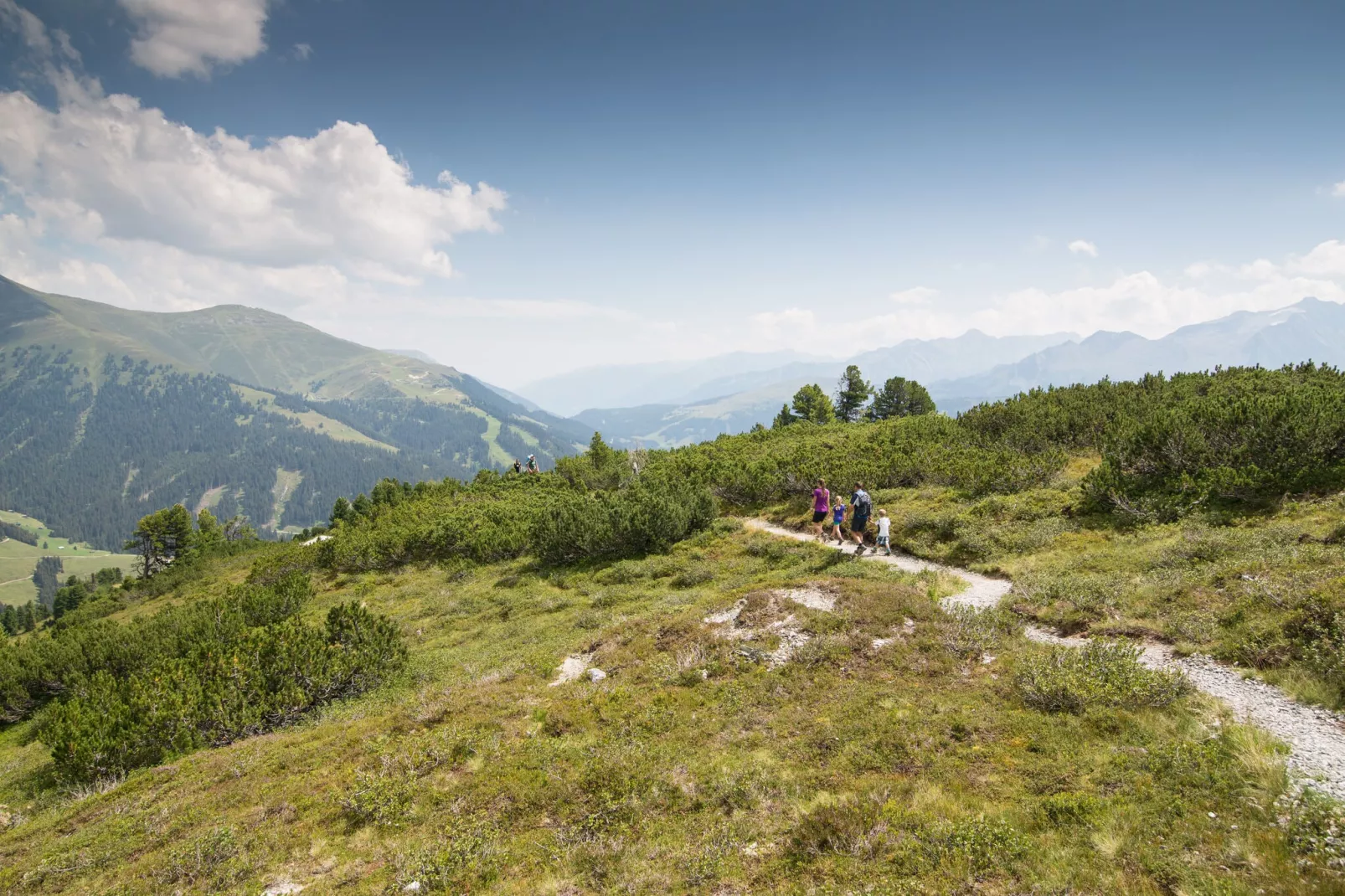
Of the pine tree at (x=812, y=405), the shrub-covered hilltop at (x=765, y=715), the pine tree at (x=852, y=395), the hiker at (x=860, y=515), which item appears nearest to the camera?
the shrub-covered hilltop at (x=765, y=715)

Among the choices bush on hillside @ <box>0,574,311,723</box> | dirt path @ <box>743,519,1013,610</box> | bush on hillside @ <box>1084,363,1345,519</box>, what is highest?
bush on hillside @ <box>1084,363,1345,519</box>

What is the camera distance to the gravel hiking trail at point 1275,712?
6125 millimetres

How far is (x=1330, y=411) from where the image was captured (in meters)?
15.7

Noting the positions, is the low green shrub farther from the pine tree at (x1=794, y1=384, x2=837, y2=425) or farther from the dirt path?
the pine tree at (x1=794, y1=384, x2=837, y2=425)

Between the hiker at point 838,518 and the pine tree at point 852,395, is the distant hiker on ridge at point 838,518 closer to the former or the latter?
the hiker at point 838,518

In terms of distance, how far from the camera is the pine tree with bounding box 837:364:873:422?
245 feet

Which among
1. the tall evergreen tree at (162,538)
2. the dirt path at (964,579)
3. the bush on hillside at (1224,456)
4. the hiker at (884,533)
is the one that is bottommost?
the tall evergreen tree at (162,538)

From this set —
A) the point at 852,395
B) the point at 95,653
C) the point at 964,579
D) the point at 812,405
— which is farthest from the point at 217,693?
the point at 852,395

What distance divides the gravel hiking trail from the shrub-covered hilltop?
29cm

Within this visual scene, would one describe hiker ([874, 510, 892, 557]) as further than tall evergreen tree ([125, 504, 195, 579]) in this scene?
No

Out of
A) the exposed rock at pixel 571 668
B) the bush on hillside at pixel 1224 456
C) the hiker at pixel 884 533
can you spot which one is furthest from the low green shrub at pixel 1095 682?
the bush on hillside at pixel 1224 456

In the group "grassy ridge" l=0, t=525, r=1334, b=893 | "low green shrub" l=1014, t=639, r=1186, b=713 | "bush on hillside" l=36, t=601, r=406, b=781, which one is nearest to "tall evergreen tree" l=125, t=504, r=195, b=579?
"bush on hillside" l=36, t=601, r=406, b=781

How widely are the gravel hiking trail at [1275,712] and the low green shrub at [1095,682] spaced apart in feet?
1.77

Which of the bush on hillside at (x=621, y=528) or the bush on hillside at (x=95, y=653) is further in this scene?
the bush on hillside at (x=621, y=528)
